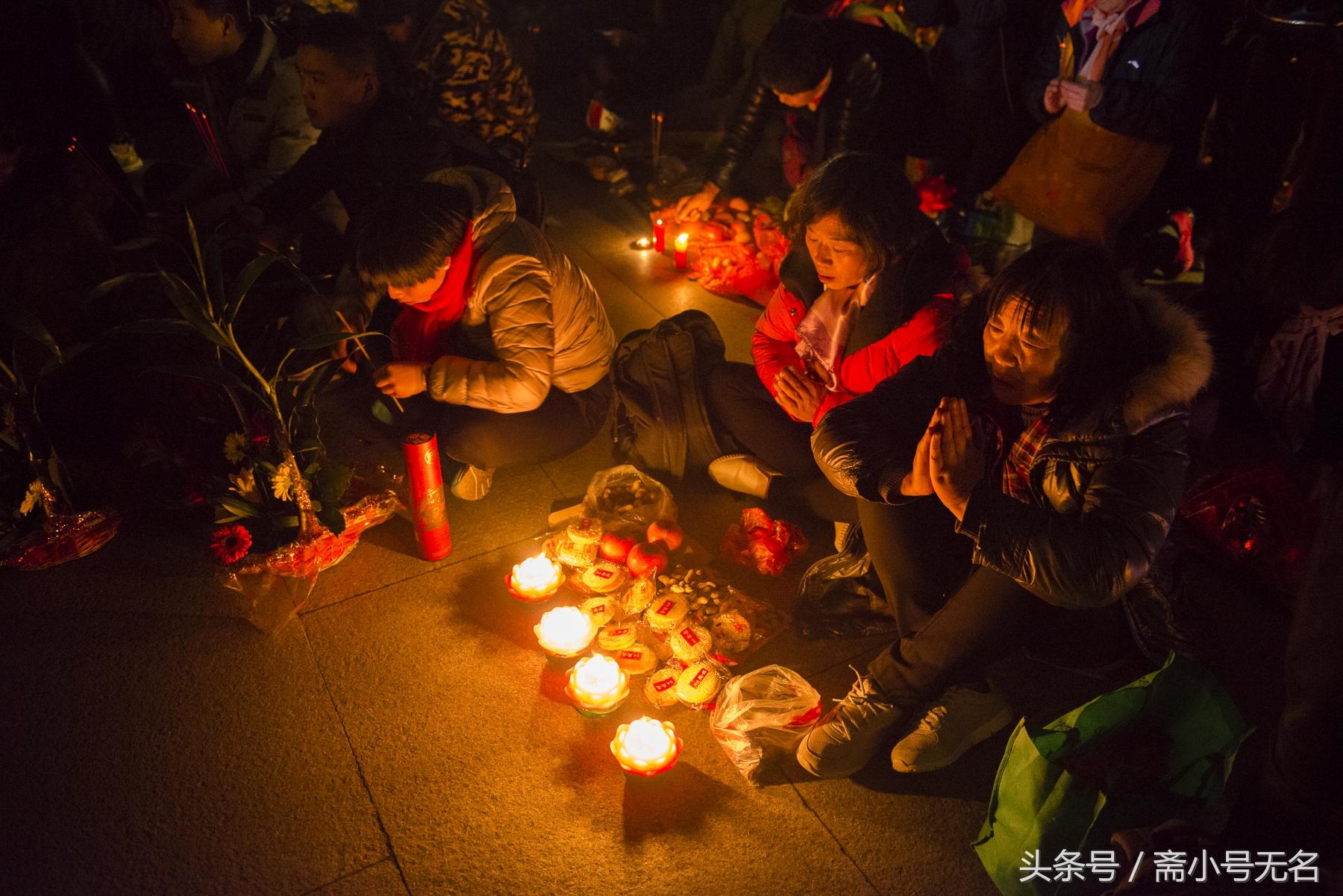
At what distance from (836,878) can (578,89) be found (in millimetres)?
7642

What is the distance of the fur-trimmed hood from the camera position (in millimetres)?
1938

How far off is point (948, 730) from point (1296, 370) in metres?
1.89

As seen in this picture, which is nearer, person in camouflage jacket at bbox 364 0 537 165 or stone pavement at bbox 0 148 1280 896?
stone pavement at bbox 0 148 1280 896

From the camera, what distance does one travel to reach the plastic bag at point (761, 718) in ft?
8.11

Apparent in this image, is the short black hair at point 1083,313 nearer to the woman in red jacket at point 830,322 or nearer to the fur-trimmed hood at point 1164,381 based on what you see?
the fur-trimmed hood at point 1164,381

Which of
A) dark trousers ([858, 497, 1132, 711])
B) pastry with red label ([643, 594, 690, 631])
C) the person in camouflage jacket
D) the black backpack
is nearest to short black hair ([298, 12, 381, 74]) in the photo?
the person in camouflage jacket

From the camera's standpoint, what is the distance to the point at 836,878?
222 centimetres

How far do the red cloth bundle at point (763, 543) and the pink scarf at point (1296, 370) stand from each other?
1740 millimetres

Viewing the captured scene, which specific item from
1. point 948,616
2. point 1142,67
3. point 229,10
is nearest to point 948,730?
point 948,616

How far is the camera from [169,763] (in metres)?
2.51

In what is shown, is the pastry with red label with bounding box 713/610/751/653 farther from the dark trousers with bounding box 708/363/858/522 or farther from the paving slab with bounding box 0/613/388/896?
the paving slab with bounding box 0/613/388/896

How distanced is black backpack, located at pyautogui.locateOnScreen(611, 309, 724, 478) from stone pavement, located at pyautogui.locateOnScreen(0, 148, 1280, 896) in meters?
0.36

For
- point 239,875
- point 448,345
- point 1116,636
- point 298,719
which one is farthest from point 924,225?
point 239,875

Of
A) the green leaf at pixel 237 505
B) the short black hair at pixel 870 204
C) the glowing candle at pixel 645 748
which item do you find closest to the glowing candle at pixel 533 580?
the glowing candle at pixel 645 748
